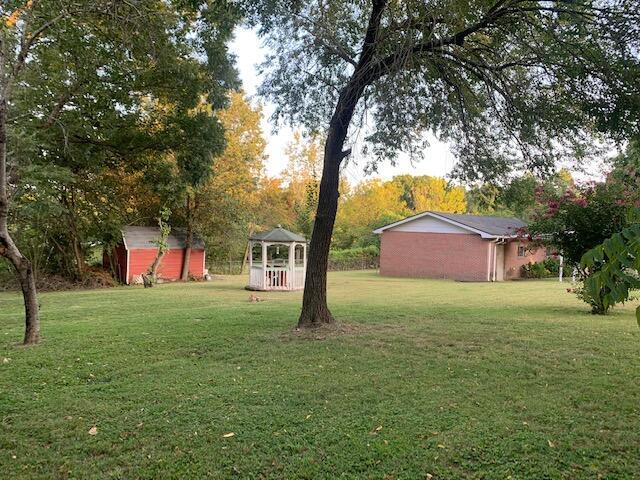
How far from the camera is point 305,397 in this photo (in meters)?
4.67

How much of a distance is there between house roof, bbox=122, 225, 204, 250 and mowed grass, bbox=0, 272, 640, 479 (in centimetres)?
1433

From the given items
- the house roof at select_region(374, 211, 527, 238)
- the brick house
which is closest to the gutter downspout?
the brick house

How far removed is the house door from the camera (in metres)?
26.4

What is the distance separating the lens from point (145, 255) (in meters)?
22.9

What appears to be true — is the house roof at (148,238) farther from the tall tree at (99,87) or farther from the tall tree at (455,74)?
the tall tree at (455,74)

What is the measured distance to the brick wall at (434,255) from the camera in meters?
25.9

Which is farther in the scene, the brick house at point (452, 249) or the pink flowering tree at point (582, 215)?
the brick house at point (452, 249)

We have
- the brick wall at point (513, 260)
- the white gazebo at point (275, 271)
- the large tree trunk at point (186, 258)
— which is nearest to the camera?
the white gazebo at point (275, 271)

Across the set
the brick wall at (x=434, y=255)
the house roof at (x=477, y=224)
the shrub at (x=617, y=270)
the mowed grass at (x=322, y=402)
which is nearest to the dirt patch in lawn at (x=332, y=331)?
the mowed grass at (x=322, y=402)

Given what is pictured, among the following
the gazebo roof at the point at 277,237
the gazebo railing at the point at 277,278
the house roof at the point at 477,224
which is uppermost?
the house roof at the point at 477,224

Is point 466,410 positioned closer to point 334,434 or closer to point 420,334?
point 334,434

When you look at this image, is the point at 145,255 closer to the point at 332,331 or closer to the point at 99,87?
the point at 99,87

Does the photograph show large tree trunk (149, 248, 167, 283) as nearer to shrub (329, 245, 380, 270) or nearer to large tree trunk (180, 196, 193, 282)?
large tree trunk (180, 196, 193, 282)

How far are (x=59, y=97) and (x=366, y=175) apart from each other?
1070 cm
